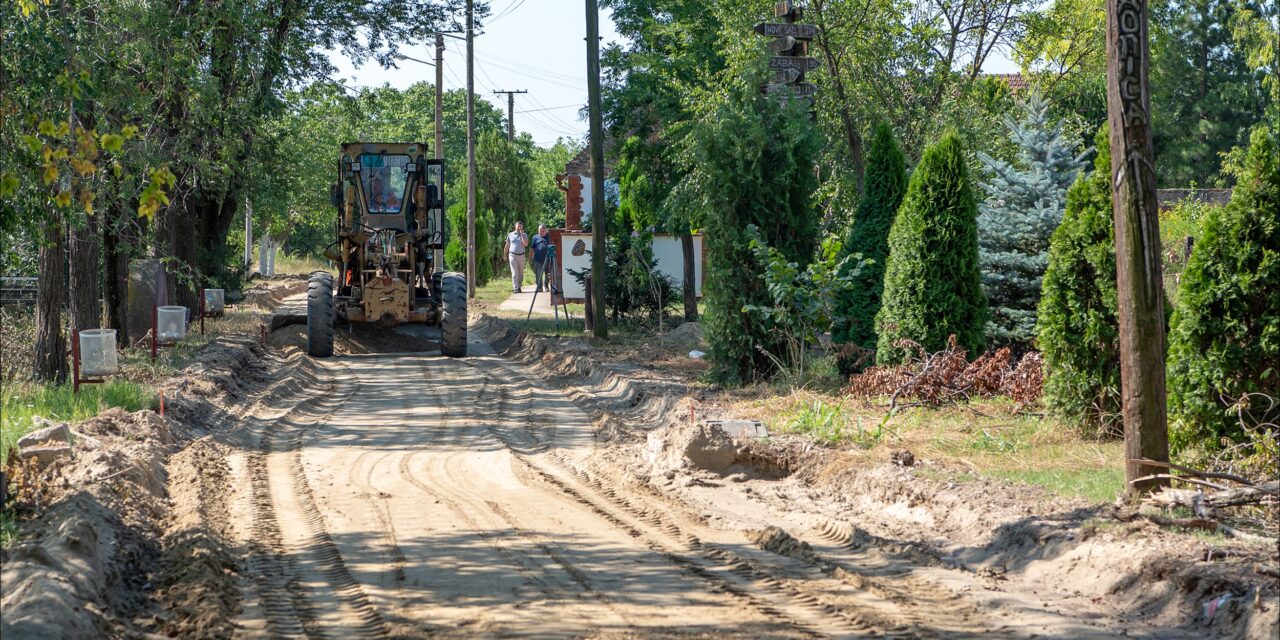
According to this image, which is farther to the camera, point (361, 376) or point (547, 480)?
point (361, 376)

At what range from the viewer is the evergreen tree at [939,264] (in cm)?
1325

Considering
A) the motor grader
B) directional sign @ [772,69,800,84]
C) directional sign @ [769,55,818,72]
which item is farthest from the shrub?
the motor grader

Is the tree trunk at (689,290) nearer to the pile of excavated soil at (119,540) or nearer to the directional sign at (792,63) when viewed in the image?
the directional sign at (792,63)

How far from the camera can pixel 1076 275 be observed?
10594mm

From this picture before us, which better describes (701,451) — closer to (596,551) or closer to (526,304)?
(596,551)

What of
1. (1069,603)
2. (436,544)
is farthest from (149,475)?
(1069,603)

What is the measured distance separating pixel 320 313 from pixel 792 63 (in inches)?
350

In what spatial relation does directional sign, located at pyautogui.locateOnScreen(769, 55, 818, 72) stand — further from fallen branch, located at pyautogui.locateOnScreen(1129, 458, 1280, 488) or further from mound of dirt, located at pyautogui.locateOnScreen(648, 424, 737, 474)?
fallen branch, located at pyautogui.locateOnScreen(1129, 458, 1280, 488)

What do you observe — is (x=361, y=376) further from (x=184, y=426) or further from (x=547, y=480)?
(x=547, y=480)

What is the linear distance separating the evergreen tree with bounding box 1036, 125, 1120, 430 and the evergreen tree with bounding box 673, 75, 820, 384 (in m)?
4.09

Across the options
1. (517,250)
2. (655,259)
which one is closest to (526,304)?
(517,250)

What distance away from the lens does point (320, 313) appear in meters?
19.7

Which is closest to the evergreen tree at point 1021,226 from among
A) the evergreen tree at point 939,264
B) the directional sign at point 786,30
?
the evergreen tree at point 939,264

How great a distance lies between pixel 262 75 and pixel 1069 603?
1859 centimetres
